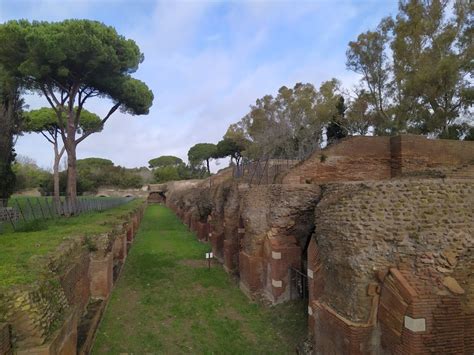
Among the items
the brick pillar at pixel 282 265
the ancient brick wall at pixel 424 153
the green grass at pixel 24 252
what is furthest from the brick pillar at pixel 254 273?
the ancient brick wall at pixel 424 153

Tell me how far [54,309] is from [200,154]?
6368 cm

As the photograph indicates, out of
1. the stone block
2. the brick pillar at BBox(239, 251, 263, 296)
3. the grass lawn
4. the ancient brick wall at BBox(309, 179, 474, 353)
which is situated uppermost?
the ancient brick wall at BBox(309, 179, 474, 353)

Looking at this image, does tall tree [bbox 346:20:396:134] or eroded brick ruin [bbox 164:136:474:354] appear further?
tall tree [bbox 346:20:396:134]

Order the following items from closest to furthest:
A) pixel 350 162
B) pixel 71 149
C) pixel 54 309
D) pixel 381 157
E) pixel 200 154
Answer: pixel 54 309 < pixel 350 162 < pixel 381 157 < pixel 71 149 < pixel 200 154

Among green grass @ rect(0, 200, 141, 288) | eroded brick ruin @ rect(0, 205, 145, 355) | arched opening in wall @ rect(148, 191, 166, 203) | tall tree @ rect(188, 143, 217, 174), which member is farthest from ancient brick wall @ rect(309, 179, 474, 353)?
arched opening in wall @ rect(148, 191, 166, 203)

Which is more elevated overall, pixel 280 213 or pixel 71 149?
pixel 71 149

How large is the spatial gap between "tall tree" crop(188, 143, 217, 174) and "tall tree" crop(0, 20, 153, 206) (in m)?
46.0

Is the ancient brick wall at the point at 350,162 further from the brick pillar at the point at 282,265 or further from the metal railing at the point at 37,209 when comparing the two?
the metal railing at the point at 37,209

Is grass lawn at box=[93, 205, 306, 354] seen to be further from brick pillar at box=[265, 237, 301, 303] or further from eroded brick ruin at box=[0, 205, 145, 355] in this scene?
eroded brick ruin at box=[0, 205, 145, 355]

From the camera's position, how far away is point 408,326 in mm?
4379

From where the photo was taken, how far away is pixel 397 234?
15.9 ft

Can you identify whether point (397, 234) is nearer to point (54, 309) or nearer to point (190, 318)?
point (54, 309)

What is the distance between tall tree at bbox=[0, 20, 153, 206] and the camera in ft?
50.1

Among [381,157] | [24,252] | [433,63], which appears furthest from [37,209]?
[433,63]
